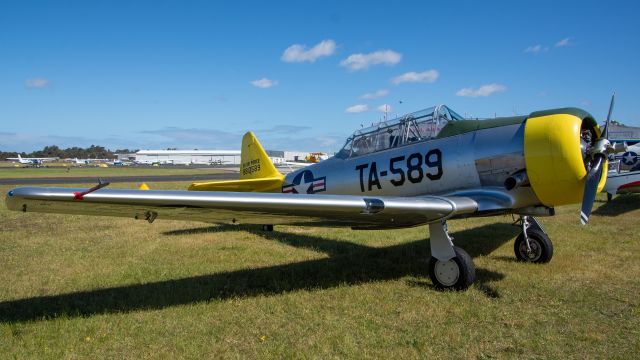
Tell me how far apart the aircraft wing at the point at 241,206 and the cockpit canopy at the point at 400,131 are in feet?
4.51

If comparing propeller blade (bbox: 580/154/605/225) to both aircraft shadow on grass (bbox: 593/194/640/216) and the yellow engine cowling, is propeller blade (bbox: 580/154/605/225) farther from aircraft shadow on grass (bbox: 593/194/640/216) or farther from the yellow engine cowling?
aircraft shadow on grass (bbox: 593/194/640/216)

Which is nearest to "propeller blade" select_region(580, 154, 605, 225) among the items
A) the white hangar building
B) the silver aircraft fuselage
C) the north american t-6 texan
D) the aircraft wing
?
the north american t-6 texan

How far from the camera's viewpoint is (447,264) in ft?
17.6

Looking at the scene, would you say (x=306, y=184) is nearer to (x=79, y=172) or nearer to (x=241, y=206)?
(x=241, y=206)

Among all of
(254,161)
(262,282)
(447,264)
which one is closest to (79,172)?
(254,161)

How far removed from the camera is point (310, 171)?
8102 millimetres

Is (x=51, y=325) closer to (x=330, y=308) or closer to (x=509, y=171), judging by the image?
(x=330, y=308)

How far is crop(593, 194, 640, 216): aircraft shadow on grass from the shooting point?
12.1m

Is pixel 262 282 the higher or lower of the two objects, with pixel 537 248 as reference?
lower

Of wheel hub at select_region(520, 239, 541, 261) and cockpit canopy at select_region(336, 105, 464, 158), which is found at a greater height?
cockpit canopy at select_region(336, 105, 464, 158)

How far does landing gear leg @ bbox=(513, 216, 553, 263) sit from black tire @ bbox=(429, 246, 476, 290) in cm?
208

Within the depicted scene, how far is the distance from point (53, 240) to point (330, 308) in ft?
22.9

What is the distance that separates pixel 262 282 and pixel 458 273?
2561 mm

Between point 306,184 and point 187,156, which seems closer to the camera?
point 306,184
